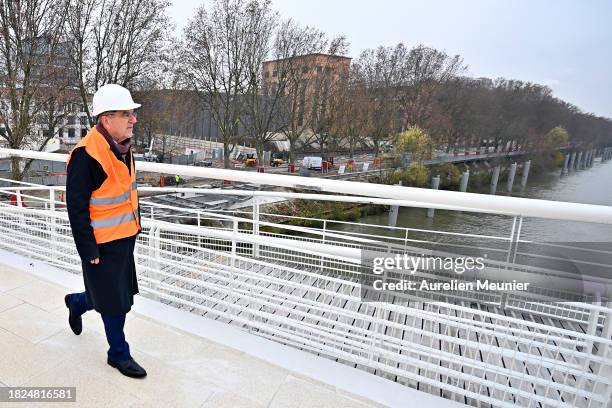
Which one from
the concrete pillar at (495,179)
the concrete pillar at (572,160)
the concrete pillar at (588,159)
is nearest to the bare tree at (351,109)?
the concrete pillar at (495,179)

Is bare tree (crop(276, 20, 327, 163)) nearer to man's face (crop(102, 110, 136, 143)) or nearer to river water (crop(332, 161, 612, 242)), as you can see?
river water (crop(332, 161, 612, 242))

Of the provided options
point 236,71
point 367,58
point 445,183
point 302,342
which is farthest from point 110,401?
point 367,58

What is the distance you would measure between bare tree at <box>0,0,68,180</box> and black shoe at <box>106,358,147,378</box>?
56.4 ft

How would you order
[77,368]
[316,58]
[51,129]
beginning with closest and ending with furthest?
[77,368], [51,129], [316,58]

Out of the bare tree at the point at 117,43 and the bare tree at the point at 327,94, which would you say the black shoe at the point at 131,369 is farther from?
the bare tree at the point at 327,94

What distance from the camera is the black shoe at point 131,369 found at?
220 cm

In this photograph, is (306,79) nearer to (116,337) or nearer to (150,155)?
(150,155)

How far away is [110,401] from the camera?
2.01m

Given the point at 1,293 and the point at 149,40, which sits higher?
the point at 149,40

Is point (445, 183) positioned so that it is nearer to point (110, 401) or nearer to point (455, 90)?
point (455, 90)

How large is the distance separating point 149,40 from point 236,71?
7288mm

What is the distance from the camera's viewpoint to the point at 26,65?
51.1 feet

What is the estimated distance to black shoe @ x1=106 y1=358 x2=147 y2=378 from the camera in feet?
7.22

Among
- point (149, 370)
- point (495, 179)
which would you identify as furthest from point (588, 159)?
point (149, 370)
